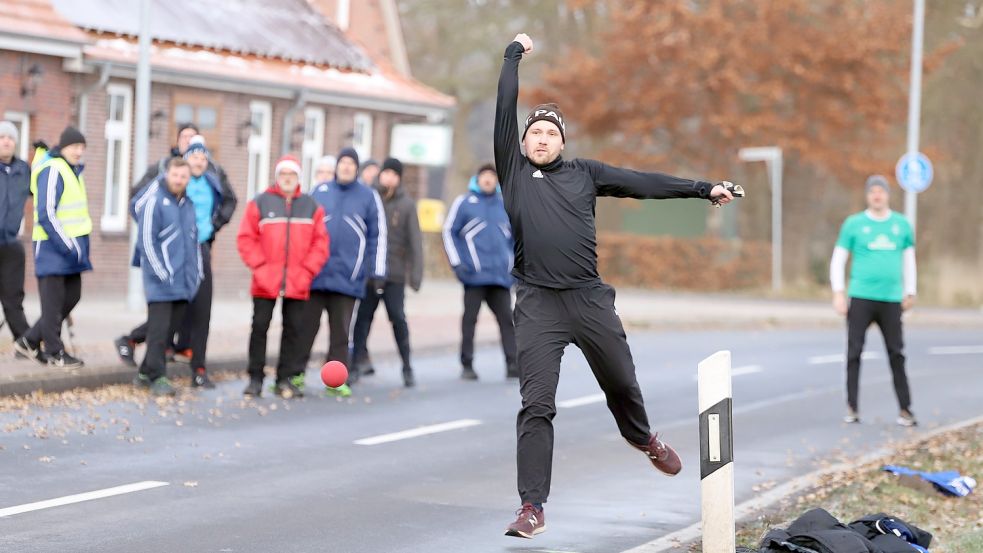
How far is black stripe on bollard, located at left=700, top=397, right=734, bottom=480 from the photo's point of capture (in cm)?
731

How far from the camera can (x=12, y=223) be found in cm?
1439

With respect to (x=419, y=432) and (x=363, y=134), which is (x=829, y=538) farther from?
(x=363, y=134)

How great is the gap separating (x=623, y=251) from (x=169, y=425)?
2726 centimetres

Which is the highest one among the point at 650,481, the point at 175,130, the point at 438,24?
the point at 438,24

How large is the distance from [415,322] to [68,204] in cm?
968

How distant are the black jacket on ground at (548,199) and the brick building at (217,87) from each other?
1368cm

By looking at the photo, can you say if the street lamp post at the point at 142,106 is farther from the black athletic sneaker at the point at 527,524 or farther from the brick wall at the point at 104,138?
the black athletic sneaker at the point at 527,524

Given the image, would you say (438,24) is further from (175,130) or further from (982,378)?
(982,378)

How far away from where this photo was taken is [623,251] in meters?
39.0

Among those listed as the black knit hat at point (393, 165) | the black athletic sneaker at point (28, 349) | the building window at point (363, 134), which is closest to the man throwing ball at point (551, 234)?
the black athletic sneaker at point (28, 349)

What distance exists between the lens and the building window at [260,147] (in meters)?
28.5

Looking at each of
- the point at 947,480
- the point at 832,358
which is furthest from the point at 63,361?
the point at 832,358

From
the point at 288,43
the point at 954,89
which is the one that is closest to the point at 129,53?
the point at 288,43

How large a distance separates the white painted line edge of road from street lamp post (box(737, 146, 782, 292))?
20829 millimetres
